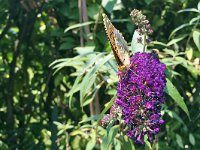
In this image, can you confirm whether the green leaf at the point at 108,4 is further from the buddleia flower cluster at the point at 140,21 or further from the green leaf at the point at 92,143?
the buddleia flower cluster at the point at 140,21

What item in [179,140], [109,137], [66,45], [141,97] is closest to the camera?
[141,97]

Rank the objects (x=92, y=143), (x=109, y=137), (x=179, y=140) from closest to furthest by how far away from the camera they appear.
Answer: (x=109, y=137), (x=92, y=143), (x=179, y=140)

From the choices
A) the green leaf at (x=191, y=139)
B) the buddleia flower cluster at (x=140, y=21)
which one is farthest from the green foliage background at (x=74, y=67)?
the buddleia flower cluster at (x=140, y=21)

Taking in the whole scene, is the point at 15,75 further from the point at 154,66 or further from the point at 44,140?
the point at 154,66

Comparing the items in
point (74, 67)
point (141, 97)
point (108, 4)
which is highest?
point (108, 4)

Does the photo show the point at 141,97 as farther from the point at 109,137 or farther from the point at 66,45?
the point at 66,45

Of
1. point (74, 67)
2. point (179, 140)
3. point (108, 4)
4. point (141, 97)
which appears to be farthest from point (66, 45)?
point (141, 97)
